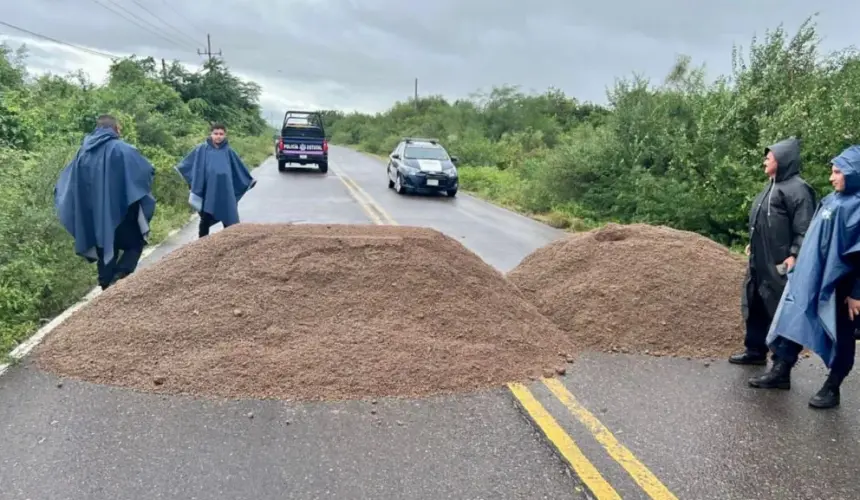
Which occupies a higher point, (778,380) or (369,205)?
(778,380)

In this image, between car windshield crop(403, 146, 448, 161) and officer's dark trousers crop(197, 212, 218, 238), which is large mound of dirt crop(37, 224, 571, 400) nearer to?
officer's dark trousers crop(197, 212, 218, 238)

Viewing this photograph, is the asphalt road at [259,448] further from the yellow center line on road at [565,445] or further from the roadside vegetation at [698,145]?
the roadside vegetation at [698,145]

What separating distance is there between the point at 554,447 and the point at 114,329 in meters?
3.47

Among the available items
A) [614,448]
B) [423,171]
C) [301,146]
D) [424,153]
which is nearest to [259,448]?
[614,448]

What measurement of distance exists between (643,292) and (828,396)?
6.57 feet

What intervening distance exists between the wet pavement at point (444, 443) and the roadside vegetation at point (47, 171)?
74.3 inches

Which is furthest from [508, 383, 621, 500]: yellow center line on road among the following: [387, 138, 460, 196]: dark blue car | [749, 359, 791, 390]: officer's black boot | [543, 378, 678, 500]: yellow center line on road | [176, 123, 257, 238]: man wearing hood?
[387, 138, 460, 196]: dark blue car

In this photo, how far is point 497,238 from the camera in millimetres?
12719

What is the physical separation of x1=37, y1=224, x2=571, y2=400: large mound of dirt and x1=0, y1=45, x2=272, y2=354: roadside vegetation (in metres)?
1.12

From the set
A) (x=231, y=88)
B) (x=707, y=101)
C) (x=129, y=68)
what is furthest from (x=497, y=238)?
(x=231, y=88)

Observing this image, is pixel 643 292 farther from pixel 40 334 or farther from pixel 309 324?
pixel 40 334

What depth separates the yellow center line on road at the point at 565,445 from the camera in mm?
3395

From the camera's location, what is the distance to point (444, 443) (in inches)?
153

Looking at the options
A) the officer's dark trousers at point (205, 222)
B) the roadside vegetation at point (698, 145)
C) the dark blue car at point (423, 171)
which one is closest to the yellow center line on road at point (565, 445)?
the officer's dark trousers at point (205, 222)
